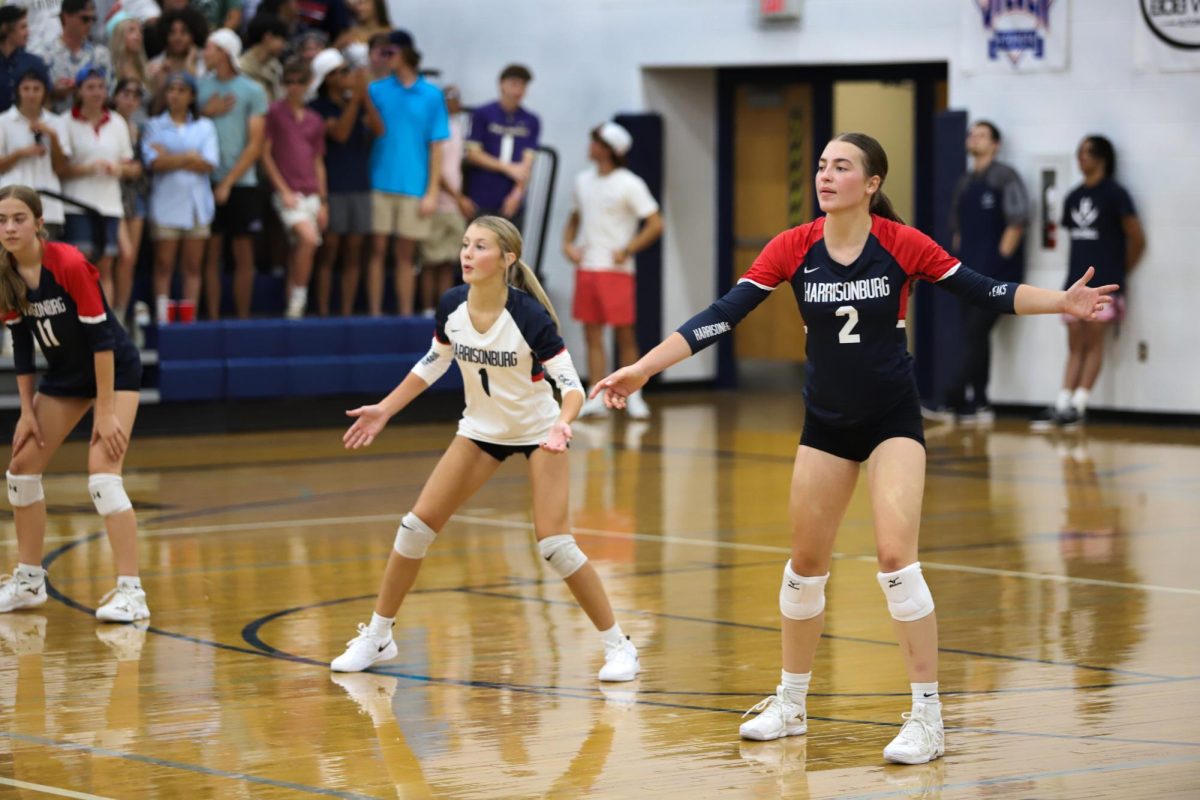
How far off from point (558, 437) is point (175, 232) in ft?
28.3

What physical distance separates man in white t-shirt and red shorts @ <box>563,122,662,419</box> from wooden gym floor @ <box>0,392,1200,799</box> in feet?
12.9

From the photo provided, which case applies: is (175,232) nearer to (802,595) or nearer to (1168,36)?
(1168,36)

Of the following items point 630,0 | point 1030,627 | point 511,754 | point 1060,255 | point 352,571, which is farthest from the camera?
point 630,0

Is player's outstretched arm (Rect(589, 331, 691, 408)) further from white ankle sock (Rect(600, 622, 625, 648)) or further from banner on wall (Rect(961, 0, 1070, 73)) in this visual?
banner on wall (Rect(961, 0, 1070, 73))

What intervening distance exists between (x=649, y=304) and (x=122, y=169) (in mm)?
6341

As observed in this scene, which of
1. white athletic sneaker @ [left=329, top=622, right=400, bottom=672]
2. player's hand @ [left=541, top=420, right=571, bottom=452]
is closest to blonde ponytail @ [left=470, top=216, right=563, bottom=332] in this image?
player's hand @ [left=541, top=420, right=571, bottom=452]

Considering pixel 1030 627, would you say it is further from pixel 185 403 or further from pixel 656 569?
pixel 185 403

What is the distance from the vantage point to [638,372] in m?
6.00

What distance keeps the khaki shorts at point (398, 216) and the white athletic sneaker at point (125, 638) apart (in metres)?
8.16

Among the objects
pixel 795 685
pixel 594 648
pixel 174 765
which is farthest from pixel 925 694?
pixel 174 765

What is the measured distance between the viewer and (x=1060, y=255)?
53.6 feet

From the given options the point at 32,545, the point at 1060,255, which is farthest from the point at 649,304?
the point at 32,545

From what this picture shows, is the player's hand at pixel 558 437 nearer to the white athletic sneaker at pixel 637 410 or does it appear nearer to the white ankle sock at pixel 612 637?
the white ankle sock at pixel 612 637

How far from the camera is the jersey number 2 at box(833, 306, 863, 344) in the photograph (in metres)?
6.05
